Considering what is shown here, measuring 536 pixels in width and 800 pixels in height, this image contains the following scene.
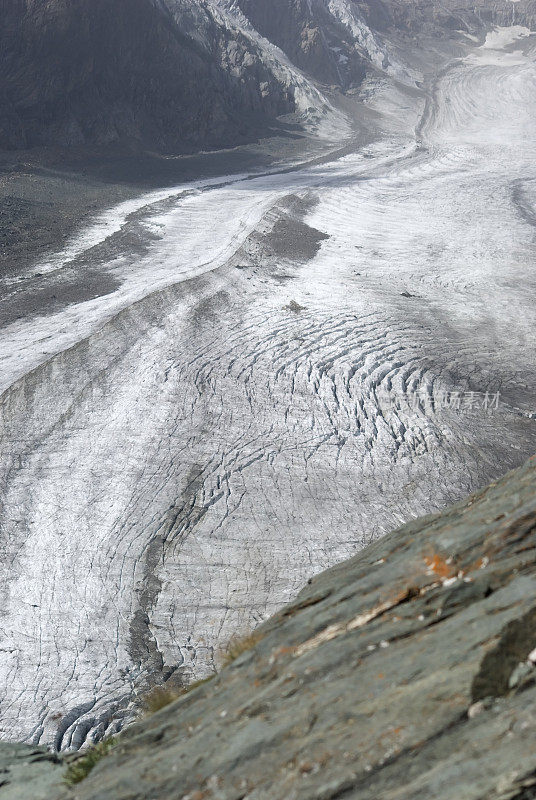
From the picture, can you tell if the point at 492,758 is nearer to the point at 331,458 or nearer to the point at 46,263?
the point at 331,458

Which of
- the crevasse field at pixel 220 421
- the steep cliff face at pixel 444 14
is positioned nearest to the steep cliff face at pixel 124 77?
the crevasse field at pixel 220 421

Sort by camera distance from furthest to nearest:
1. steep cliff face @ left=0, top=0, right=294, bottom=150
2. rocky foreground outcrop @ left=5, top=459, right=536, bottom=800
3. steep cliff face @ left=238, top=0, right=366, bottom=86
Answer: steep cliff face @ left=238, top=0, right=366, bottom=86 < steep cliff face @ left=0, top=0, right=294, bottom=150 < rocky foreground outcrop @ left=5, top=459, right=536, bottom=800

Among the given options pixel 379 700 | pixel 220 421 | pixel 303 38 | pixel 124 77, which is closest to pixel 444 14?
pixel 303 38

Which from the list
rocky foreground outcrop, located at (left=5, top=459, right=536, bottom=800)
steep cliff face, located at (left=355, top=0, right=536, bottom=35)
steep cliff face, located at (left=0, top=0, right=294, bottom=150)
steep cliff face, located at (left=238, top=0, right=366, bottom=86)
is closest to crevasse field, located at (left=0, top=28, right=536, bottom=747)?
rocky foreground outcrop, located at (left=5, top=459, right=536, bottom=800)

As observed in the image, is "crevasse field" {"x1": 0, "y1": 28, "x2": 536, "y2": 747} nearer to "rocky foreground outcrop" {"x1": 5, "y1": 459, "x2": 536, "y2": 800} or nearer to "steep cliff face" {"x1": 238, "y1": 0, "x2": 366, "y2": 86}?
"rocky foreground outcrop" {"x1": 5, "y1": 459, "x2": 536, "y2": 800}

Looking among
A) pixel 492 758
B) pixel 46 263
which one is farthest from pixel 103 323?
pixel 492 758

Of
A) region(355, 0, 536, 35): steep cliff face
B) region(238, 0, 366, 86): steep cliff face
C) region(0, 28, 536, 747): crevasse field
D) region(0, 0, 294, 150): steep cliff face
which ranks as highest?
region(355, 0, 536, 35): steep cliff face

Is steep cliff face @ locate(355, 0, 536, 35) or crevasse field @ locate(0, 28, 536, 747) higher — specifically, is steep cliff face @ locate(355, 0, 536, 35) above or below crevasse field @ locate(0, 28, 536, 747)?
above
